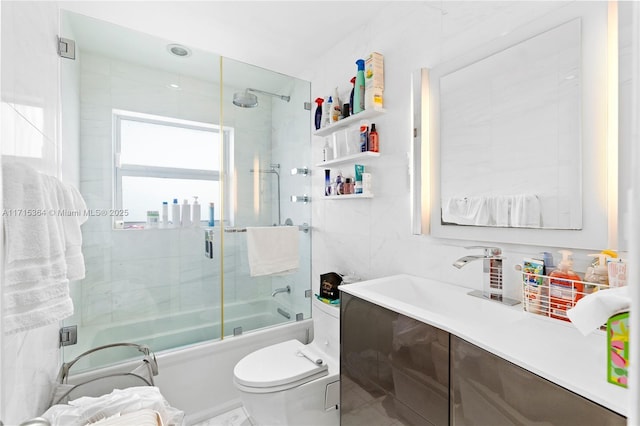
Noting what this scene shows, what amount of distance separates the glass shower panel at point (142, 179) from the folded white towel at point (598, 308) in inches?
76.6

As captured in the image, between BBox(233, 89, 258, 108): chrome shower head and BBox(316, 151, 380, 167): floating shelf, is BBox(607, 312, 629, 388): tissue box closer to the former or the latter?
BBox(316, 151, 380, 167): floating shelf

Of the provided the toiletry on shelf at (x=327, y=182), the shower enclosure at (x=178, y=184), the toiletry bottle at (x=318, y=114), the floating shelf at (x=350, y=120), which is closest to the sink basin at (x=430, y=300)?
the toiletry on shelf at (x=327, y=182)

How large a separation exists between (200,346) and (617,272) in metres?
1.96

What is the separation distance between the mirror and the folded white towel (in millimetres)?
543

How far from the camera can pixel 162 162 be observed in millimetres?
2076

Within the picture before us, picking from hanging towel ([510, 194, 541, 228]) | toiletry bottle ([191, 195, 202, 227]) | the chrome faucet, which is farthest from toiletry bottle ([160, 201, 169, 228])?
hanging towel ([510, 194, 541, 228])

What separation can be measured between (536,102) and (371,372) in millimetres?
1149

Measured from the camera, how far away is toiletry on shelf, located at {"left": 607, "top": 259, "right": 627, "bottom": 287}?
30.4 inches

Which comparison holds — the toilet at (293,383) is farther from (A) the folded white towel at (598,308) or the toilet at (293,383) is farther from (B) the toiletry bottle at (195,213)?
(A) the folded white towel at (598,308)

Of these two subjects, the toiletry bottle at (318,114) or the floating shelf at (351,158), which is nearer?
the floating shelf at (351,158)

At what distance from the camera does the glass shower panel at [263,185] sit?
2.10m

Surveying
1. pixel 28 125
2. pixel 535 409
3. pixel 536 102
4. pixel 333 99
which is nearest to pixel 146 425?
pixel 28 125

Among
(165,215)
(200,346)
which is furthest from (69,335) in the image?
(165,215)

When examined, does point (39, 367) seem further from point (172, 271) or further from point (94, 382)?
point (172, 271)
